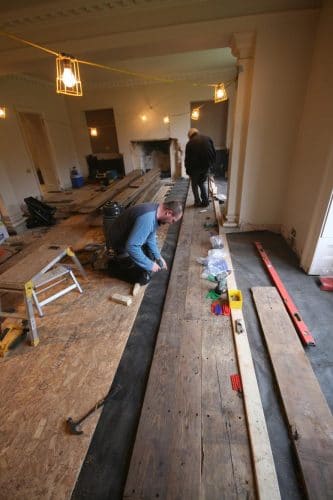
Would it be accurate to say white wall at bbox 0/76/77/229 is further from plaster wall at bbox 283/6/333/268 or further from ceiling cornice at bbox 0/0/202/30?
plaster wall at bbox 283/6/333/268

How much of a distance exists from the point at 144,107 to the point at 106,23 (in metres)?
5.16

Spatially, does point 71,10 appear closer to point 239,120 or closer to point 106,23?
point 106,23

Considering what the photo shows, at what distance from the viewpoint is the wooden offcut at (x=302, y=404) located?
3.57ft

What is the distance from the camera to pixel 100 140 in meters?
8.20

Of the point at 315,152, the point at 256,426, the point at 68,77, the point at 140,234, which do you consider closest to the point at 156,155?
the point at 315,152

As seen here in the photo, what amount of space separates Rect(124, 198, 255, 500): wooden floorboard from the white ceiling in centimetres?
330

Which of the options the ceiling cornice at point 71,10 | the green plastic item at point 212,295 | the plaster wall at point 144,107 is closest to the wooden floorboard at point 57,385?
the green plastic item at point 212,295

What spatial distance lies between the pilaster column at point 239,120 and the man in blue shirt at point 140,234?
1611 mm

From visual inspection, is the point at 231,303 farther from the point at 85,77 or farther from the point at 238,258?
the point at 85,77

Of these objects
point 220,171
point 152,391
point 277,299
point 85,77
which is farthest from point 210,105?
point 152,391

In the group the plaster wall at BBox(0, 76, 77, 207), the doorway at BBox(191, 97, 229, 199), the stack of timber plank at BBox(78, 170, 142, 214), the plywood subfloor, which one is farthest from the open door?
the plaster wall at BBox(0, 76, 77, 207)

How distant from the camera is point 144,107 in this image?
24.2 feet

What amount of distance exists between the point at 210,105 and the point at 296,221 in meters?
6.21

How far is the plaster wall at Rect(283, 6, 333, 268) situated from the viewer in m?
2.16
